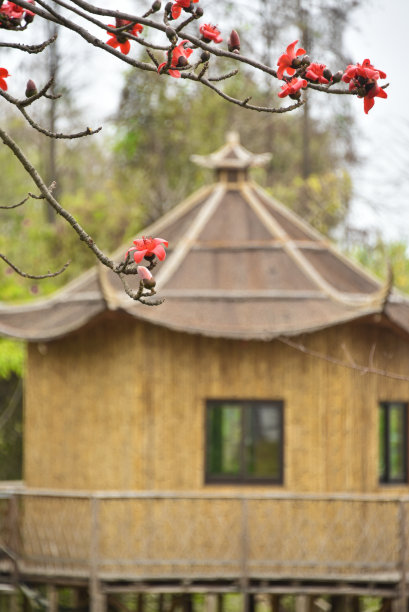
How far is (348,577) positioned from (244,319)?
2869 millimetres

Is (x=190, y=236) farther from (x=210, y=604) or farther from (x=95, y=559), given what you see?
(x=210, y=604)

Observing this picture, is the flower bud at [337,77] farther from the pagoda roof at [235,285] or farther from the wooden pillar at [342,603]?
the wooden pillar at [342,603]

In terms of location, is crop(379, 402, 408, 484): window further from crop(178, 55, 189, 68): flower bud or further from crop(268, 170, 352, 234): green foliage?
crop(178, 55, 189, 68): flower bud

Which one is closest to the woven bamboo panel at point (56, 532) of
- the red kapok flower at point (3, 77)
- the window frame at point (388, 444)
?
the window frame at point (388, 444)

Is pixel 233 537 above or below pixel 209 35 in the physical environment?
below

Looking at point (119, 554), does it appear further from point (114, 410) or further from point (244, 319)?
point (244, 319)

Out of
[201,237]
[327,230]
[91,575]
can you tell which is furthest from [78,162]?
[91,575]

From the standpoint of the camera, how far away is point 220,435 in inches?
526

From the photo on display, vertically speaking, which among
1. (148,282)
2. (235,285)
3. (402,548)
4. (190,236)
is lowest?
(402,548)

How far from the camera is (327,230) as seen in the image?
28.0m

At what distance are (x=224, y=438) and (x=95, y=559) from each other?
6.33ft

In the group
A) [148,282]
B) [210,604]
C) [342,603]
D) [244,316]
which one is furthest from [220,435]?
[148,282]

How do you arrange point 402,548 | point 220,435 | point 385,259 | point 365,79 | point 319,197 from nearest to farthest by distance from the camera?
point 365,79, point 402,548, point 220,435, point 385,259, point 319,197

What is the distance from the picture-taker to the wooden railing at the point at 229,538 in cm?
1276
